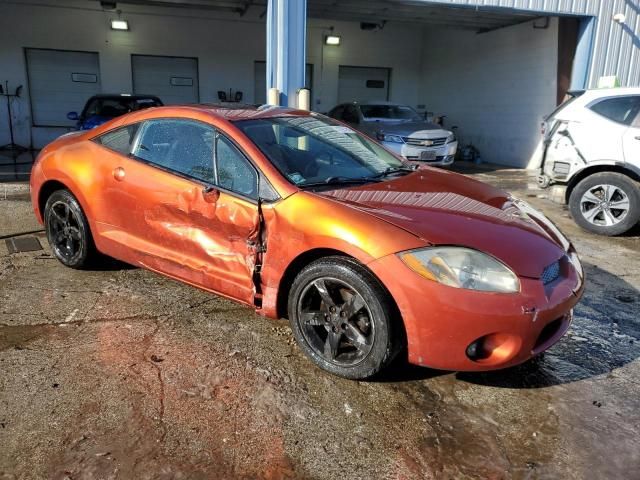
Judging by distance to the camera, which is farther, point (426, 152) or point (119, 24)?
point (119, 24)

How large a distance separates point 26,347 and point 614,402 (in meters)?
3.43

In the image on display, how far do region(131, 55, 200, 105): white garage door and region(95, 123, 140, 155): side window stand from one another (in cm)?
1221

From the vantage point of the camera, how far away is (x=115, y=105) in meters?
10.4

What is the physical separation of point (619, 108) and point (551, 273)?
4.60 metres

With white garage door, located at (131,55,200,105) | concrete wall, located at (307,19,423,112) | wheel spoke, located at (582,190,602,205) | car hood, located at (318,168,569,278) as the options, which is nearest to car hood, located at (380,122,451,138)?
wheel spoke, located at (582,190,602,205)

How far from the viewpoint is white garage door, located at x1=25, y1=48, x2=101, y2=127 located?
14.9m

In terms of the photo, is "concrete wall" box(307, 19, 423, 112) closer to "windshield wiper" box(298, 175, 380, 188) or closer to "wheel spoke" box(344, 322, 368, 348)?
"windshield wiper" box(298, 175, 380, 188)

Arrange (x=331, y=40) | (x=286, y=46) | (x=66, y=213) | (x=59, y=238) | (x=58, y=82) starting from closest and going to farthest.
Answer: (x=66, y=213) < (x=59, y=238) < (x=286, y=46) < (x=58, y=82) < (x=331, y=40)

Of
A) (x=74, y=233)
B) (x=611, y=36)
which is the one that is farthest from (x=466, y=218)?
(x=611, y=36)

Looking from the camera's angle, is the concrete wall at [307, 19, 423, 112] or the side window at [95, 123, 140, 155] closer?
the side window at [95, 123, 140, 155]

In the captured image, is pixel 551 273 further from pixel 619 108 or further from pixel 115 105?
pixel 115 105

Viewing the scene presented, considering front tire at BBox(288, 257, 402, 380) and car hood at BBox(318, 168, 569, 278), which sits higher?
car hood at BBox(318, 168, 569, 278)

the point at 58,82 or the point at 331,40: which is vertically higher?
the point at 331,40

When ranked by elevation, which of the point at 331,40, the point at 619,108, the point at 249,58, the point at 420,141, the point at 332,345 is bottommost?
the point at 332,345
